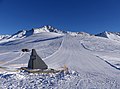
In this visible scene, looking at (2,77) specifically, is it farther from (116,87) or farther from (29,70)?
(116,87)

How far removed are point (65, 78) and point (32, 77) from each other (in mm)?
3269

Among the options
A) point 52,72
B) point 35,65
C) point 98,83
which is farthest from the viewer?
point 35,65

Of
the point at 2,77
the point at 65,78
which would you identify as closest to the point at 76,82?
the point at 65,78

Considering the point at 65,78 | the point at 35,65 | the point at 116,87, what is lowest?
the point at 116,87

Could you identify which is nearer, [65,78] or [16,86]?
[16,86]

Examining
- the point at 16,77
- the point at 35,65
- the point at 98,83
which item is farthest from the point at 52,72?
the point at 98,83

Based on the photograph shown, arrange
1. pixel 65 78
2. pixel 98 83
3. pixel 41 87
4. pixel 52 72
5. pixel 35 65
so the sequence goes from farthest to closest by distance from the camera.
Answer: pixel 35 65, pixel 52 72, pixel 65 78, pixel 98 83, pixel 41 87

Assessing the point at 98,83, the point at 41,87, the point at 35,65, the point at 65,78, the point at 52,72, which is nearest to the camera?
the point at 41,87

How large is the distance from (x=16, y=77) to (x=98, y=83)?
7.65 meters

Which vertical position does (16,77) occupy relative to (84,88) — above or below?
above

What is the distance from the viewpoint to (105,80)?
17391mm

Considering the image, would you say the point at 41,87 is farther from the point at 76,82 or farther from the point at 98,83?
the point at 98,83

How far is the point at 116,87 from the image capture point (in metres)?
15.0

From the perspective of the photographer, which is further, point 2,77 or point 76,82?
point 2,77
